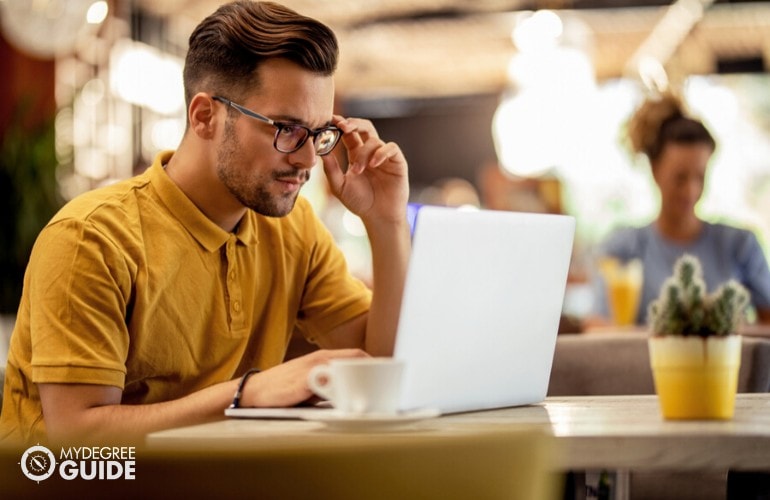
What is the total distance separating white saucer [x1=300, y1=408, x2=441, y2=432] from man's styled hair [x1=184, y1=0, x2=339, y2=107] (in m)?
0.85

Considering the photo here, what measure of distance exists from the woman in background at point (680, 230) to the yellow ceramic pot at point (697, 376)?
253 centimetres

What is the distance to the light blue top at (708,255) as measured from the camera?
3.85 meters

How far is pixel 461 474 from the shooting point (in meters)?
0.74

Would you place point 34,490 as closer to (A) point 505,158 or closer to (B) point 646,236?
(B) point 646,236

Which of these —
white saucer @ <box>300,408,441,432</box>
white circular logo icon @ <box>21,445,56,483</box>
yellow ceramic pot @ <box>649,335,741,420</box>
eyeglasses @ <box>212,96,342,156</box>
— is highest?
eyeglasses @ <box>212,96,342,156</box>

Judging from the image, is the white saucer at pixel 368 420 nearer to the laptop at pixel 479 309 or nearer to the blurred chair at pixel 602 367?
the laptop at pixel 479 309

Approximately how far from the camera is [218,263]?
195cm

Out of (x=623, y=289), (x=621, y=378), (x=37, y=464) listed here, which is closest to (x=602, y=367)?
(x=621, y=378)

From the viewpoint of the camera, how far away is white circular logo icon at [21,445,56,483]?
73 cm

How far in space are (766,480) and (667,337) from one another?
0.31 m

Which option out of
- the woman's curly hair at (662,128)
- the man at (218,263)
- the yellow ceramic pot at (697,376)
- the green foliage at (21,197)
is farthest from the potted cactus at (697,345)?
the green foliage at (21,197)

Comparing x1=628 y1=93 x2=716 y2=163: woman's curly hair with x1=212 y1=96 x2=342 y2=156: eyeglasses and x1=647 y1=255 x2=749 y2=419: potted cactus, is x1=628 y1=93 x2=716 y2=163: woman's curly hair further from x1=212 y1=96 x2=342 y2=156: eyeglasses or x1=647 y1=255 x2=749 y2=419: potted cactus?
x1=647 y1=255 x2=749 y2=419: potted cactus

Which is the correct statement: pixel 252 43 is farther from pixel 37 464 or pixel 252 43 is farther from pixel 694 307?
pixel 37 464

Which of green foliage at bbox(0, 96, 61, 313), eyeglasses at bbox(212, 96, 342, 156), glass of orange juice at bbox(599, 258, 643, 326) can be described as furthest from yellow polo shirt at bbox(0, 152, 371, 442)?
green foliage at bbox(0, 96, 61, 313)
